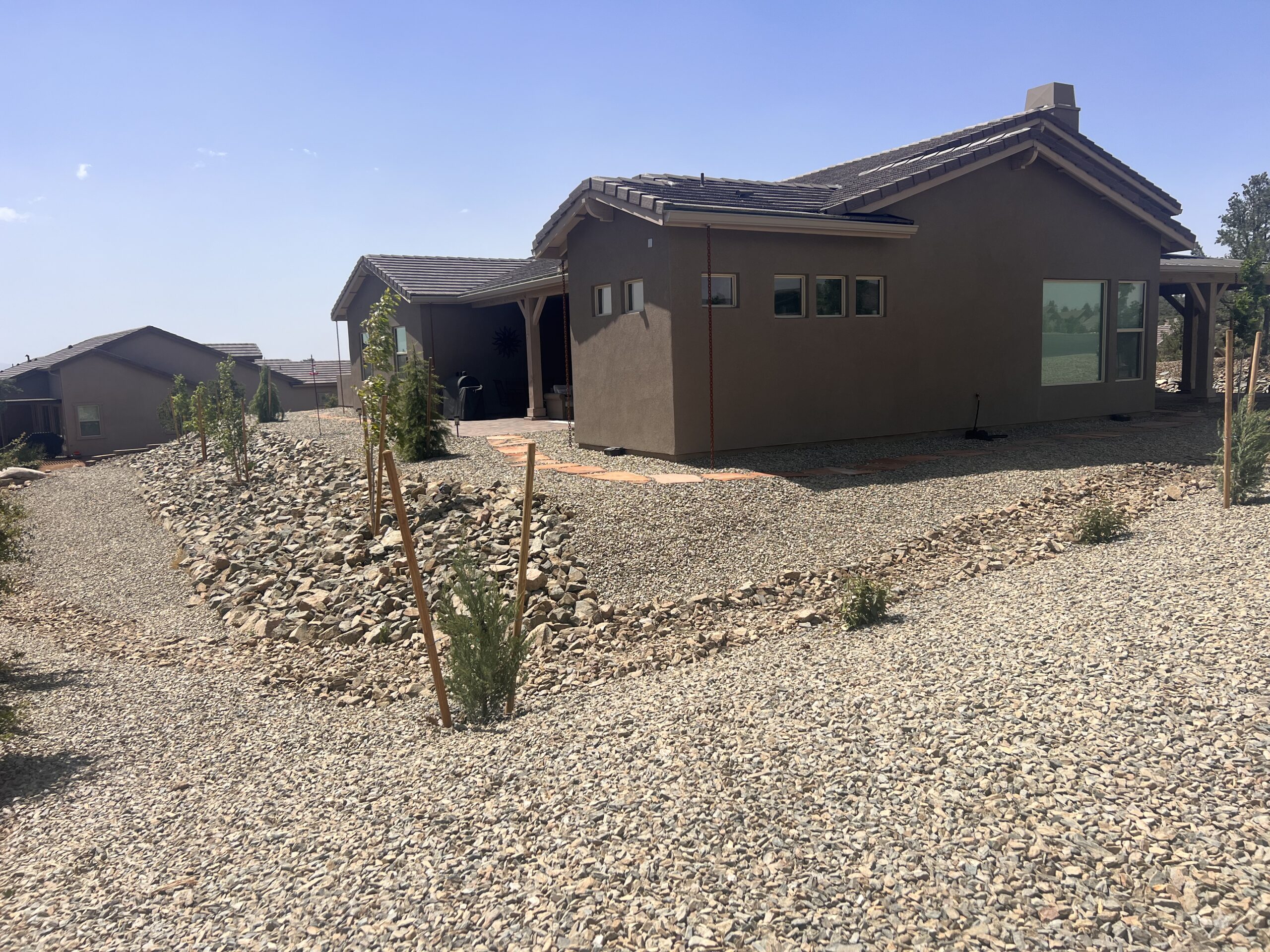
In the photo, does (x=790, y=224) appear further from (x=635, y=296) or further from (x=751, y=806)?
(x=751, y=806)

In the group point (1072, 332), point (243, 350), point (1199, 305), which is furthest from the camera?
point (243, 350)

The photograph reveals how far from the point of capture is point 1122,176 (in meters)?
14.1

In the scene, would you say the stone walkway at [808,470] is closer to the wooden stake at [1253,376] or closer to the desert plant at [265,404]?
the wooden stake at [1253,376]

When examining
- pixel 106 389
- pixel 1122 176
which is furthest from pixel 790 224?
pixel 106 389

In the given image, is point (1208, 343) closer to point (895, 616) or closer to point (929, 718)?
point (895, 616)

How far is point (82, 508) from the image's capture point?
15.9 metres

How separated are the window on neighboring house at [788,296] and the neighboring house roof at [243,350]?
30.4 m

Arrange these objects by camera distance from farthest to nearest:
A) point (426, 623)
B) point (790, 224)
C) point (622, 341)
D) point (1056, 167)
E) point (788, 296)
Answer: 1. point (1056, 167)
2. point (622, 341)
3. point (788, 296)
4. point (790, 224)
5. point (426, 623)

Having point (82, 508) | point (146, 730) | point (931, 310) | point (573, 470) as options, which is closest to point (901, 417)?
point (931, 310)

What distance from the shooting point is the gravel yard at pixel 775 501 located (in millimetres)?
7629

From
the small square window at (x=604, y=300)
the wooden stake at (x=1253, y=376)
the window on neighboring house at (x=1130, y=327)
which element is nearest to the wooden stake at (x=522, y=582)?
the small square window at (x=604, y=300)

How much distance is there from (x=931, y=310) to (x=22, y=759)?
11.8 metres

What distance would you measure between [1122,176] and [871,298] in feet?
18.0

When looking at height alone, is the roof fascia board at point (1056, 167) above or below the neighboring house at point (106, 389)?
above
